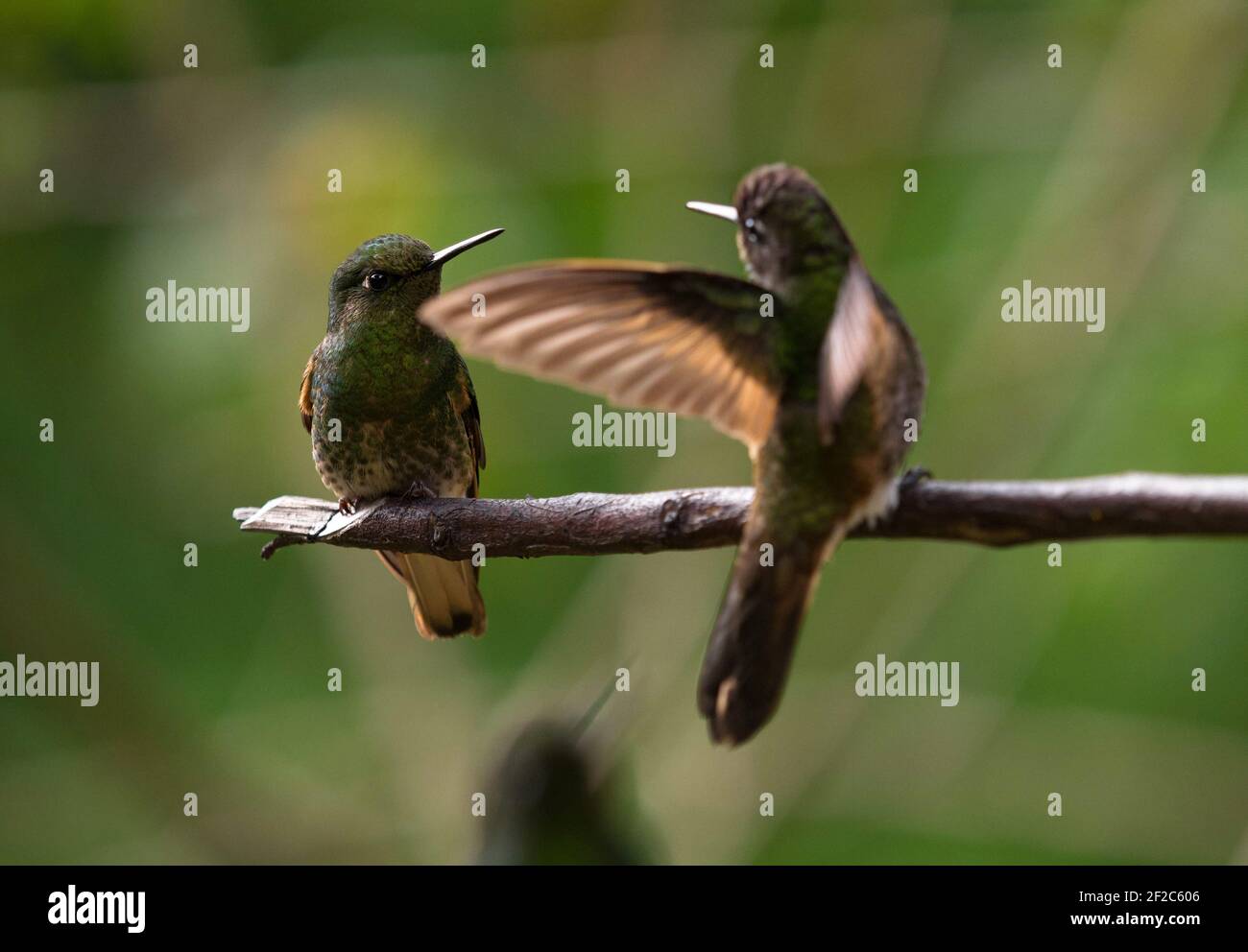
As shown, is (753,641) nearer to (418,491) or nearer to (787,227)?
(787,227)

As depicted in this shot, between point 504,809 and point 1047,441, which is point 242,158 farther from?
point 504,809

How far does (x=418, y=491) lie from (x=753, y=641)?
1402 mm

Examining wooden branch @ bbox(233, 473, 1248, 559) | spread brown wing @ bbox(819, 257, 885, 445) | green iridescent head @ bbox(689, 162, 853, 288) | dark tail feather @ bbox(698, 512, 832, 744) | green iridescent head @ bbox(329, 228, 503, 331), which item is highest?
green iridescent head @ bbox(329, 228, 503, 331)

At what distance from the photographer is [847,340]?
173cm

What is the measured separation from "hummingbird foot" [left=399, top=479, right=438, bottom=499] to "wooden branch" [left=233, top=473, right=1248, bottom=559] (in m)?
0.16

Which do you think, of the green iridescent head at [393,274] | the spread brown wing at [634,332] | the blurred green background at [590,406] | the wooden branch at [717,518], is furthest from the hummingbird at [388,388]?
the blurred green background at [590,406]

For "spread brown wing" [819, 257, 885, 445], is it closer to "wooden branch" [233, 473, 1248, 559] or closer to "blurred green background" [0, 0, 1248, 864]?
"wooden branch" [233, 473, 1248, 559]

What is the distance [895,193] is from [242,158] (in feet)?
9.79

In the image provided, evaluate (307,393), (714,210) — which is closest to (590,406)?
(307,393)

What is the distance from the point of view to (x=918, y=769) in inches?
199

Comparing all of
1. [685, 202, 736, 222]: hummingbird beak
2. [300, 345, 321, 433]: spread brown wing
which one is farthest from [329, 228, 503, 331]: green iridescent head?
[685, 202, 736, 222]: hummingbird beak

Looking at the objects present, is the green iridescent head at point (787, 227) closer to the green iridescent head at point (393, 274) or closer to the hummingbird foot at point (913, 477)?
the hummingbird foot at point (913, 477)

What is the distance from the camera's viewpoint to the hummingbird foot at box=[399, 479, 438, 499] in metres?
3.19

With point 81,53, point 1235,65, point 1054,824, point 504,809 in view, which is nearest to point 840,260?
point 504,809
